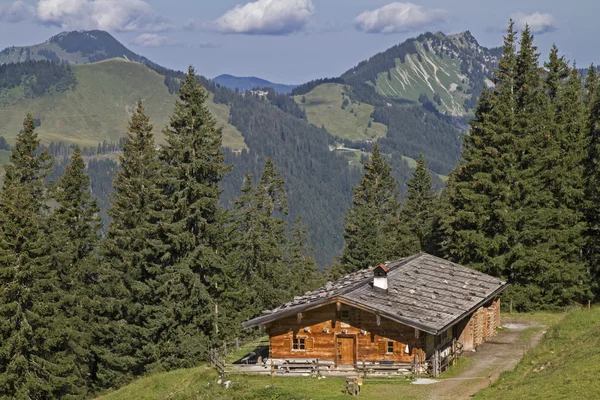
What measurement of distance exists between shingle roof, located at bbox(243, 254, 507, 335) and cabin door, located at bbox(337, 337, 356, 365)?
7.26ft

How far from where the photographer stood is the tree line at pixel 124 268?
46.5 m

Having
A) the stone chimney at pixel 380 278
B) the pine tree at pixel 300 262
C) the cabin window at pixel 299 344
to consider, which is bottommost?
the pine tree at pixel 300 262

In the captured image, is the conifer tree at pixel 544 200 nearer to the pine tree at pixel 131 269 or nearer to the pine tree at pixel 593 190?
the pine tree at pixel 593 190

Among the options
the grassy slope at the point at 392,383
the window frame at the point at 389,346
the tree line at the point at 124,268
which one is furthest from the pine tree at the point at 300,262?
the window frame at the point at 389,346

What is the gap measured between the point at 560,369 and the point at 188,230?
2874 cm

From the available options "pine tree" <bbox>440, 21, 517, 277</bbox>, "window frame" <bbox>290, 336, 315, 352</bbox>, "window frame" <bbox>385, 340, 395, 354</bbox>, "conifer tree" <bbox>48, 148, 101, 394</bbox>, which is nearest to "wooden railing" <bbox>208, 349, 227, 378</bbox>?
"window frame" <bbox>290, 336, 315, 352</bbox>

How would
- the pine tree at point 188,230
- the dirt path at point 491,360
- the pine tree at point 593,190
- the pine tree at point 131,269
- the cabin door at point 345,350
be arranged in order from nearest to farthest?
the dirt path at point 491,360 < the cabin door at point 345,350 < the pine tree at point 188,230 < the pine tree at point 131,269 < the pine tree at point 593,190

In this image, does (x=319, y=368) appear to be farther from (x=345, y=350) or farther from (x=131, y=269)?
(x=131, y=269)

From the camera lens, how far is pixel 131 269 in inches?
2092

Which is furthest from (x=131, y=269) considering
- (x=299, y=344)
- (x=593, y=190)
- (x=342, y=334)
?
(x=593, y=190)

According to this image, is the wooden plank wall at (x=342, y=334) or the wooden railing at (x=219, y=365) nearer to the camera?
the wooden railing at (x=219, y=365)

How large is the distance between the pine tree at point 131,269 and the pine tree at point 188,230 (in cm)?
103

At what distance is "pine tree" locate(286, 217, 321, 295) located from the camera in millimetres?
90838

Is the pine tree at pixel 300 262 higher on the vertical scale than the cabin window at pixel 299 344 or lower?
lower
